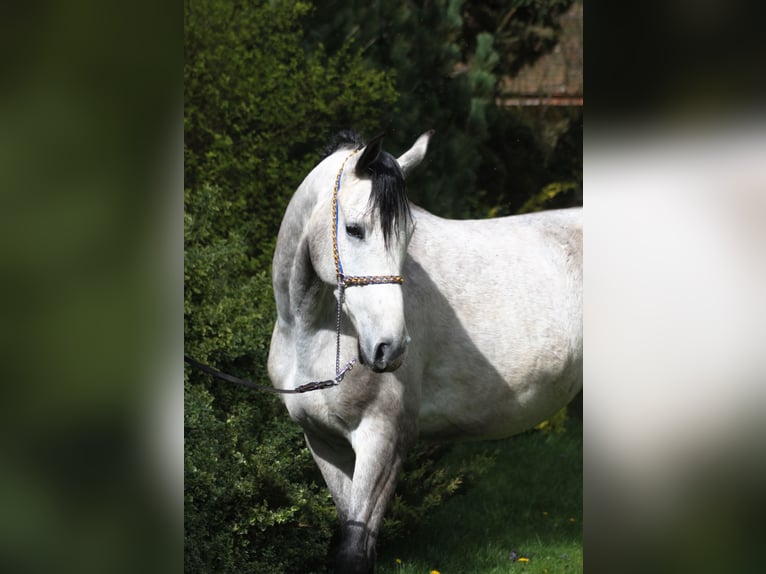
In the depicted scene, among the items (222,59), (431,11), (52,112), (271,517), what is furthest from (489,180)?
(52,112)

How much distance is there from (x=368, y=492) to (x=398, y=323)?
71 cm

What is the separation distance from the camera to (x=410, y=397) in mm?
3209

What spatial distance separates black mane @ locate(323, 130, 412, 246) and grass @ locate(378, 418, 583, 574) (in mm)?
2259

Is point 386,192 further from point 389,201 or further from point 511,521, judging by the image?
point 511,521

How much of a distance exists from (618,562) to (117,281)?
1.88 ft

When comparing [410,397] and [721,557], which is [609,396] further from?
[410,397]

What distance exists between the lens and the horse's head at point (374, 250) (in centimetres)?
260

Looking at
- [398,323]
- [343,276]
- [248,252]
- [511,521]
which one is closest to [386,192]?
[343,276]

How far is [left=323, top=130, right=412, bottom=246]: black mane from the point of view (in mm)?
2646

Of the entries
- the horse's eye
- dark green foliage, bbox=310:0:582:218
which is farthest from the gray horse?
dark green foliage, bbox=310:0:582:218

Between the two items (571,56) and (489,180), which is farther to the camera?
(571,56)

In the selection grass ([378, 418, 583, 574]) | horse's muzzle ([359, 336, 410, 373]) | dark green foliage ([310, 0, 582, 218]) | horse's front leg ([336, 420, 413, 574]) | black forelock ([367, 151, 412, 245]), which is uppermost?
dark green foliage ([310, 0, 582, 218])

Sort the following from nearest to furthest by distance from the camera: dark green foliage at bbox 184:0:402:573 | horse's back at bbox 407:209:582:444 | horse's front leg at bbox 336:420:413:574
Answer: horse's front leg at bbox 336:420:413:574, horse's back at bbox 407:209:582:444, dark green foliage at bbox 184:0:402:573

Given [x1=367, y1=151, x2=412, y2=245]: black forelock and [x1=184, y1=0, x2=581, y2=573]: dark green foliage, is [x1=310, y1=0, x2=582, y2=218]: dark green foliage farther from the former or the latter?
[x1=367, y1=151, x2=412, y2=245]: black forelock
